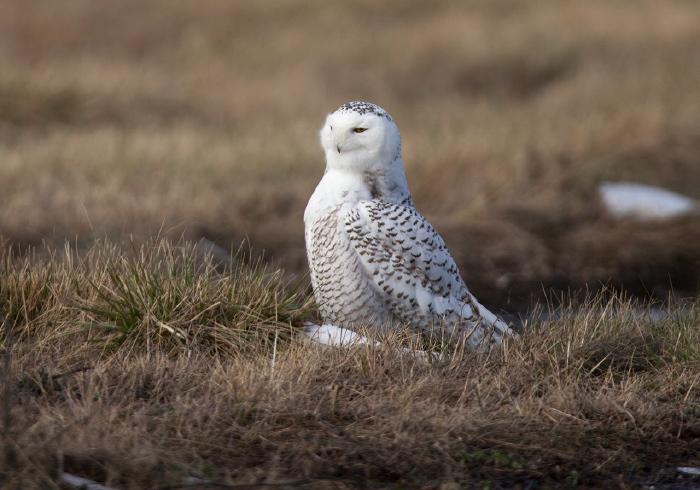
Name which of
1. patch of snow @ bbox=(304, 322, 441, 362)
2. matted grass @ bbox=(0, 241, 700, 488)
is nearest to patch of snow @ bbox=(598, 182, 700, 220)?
matted grass @ bbox=(0, 241, 700, 488)

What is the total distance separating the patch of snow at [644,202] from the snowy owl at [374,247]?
437 cm

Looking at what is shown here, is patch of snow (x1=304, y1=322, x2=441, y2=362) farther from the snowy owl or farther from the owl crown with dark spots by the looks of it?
the owl crown with dark spots

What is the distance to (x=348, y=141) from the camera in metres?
4.23

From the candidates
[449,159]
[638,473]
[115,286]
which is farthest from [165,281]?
[449,159]

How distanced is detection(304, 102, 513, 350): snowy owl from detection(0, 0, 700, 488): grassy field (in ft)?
0.91

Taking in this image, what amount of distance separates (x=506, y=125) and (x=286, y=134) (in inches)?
95.4

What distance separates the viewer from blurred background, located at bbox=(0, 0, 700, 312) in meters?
7.42

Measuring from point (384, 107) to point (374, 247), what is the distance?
806cm

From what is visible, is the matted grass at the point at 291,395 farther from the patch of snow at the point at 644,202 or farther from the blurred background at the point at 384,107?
the patch of snow at the point at 644,202

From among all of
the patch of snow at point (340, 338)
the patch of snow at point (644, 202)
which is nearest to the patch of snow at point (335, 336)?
the patch of snow at point (340, 338)

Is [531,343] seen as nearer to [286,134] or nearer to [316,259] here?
[316,259]

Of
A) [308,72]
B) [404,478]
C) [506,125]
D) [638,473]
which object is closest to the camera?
[404,478]

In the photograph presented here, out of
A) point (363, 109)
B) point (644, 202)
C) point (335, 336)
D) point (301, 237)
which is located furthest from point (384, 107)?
point (335, 336)

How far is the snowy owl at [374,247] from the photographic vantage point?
4191 millimetres
